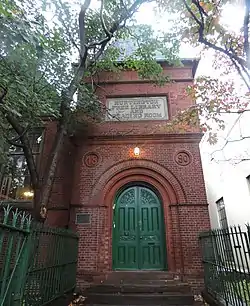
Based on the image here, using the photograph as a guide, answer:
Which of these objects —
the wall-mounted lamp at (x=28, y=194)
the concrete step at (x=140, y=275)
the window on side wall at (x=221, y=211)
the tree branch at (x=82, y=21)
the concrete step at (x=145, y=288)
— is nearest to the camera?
the concrete step at (x=145, y=288)

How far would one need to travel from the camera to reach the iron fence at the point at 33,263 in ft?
9.81

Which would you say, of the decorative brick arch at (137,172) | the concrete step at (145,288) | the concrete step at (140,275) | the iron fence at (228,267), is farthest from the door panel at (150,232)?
the iron fence at (228,267)

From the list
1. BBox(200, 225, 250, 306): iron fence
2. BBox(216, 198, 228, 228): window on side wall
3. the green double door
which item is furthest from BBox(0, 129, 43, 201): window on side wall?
BBox(216, 198, 228, 228): window on side wall

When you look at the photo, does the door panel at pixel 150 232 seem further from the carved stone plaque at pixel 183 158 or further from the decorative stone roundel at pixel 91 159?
the decorative stone roundel at pixel 91 159

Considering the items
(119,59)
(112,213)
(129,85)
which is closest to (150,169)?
(112,213)

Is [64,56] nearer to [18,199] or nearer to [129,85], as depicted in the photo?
[129,85]

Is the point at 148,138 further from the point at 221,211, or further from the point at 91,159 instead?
the point at 221,211

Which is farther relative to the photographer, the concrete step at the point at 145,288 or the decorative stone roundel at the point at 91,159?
the decorative stone roundel at the point at 91,159

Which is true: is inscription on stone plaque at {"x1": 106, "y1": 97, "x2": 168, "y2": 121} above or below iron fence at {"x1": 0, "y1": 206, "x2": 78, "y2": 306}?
above

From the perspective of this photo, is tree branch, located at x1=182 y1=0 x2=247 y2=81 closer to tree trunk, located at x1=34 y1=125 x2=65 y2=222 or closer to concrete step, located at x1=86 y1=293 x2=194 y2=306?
→ tree trunk, located at x1=34 y1=125 x2=65 y2=222

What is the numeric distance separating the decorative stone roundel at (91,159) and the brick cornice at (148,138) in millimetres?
485

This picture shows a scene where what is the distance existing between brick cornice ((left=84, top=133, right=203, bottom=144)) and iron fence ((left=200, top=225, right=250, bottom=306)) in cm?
343

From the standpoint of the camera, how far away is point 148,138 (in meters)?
8.41

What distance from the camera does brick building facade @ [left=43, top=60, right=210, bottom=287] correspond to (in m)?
7.15
